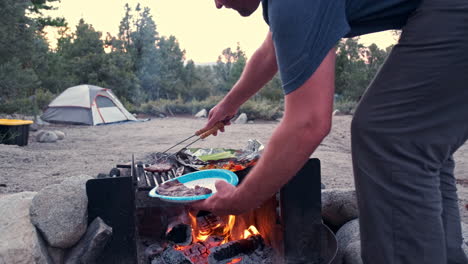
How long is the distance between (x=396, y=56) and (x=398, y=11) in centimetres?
15

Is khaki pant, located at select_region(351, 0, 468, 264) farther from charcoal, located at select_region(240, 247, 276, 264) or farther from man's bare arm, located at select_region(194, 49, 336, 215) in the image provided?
charcoal, located at select_region(240, 247, 276, 264)

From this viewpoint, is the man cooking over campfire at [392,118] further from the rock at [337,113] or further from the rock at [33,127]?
the rock at [337,113]

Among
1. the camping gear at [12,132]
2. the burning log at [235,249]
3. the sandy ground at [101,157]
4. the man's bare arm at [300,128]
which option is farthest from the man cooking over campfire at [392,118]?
the camping gear at [12,132]

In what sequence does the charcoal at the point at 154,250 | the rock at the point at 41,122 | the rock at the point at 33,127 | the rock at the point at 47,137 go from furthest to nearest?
the rock at the point at 41,122
the rock at the point at 33,127
the rock at the point at 47,137
the charcoal at the point at 154,250

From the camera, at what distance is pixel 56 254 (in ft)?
6.14

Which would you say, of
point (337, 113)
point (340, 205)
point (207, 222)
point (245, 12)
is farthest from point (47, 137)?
point (337, 113)

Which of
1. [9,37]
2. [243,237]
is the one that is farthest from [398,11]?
[9,37]

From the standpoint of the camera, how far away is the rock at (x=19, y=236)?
1.66 meters

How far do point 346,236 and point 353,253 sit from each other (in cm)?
22

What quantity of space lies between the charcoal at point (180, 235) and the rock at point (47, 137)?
7.15m

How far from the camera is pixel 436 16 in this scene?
1191 mm

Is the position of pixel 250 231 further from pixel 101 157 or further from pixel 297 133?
pixel 101 157

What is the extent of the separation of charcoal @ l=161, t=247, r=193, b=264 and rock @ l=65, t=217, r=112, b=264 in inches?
17.3

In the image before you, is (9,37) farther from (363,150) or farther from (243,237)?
(363,150)
